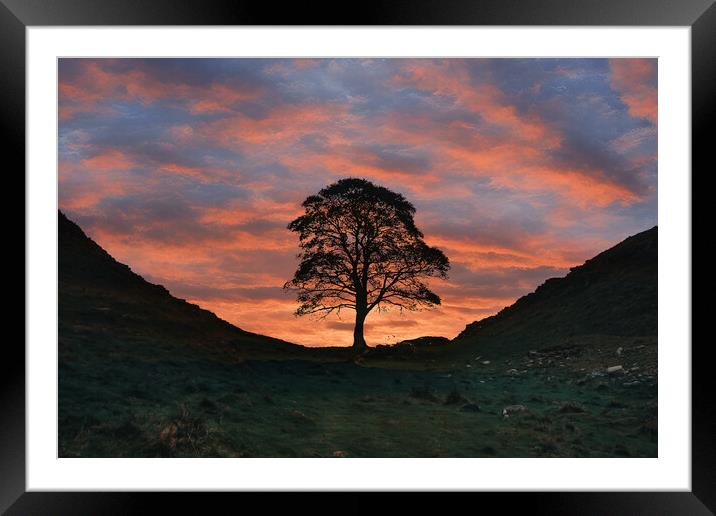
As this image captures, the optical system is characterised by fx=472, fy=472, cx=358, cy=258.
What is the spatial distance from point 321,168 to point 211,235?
5.69ft

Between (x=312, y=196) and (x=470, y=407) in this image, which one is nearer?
(x=470, y=407)

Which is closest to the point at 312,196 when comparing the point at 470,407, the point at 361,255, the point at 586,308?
the point at 361,255

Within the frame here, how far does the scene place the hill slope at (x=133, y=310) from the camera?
21.9ft

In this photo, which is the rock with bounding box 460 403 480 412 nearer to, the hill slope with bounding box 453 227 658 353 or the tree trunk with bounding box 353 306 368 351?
the hill slope with bounding box 453 227 658 353

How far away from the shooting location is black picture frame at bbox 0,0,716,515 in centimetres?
369

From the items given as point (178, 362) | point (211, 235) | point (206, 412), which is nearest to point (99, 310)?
point (178, 362)

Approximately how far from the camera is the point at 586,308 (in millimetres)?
8547

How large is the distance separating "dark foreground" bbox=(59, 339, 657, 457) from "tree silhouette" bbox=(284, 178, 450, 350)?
4.11ft

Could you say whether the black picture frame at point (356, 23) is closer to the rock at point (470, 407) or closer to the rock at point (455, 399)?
the rock at point (470, 407)

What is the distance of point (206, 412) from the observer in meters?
5.44

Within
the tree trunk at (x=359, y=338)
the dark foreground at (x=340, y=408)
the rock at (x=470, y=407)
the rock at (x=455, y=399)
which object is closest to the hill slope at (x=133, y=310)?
the dark foreground at (x=340, y=408)

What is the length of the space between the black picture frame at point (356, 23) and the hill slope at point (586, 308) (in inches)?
133

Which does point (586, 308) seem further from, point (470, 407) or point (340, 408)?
point (340, 408)

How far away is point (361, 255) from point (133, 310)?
3.88 m
